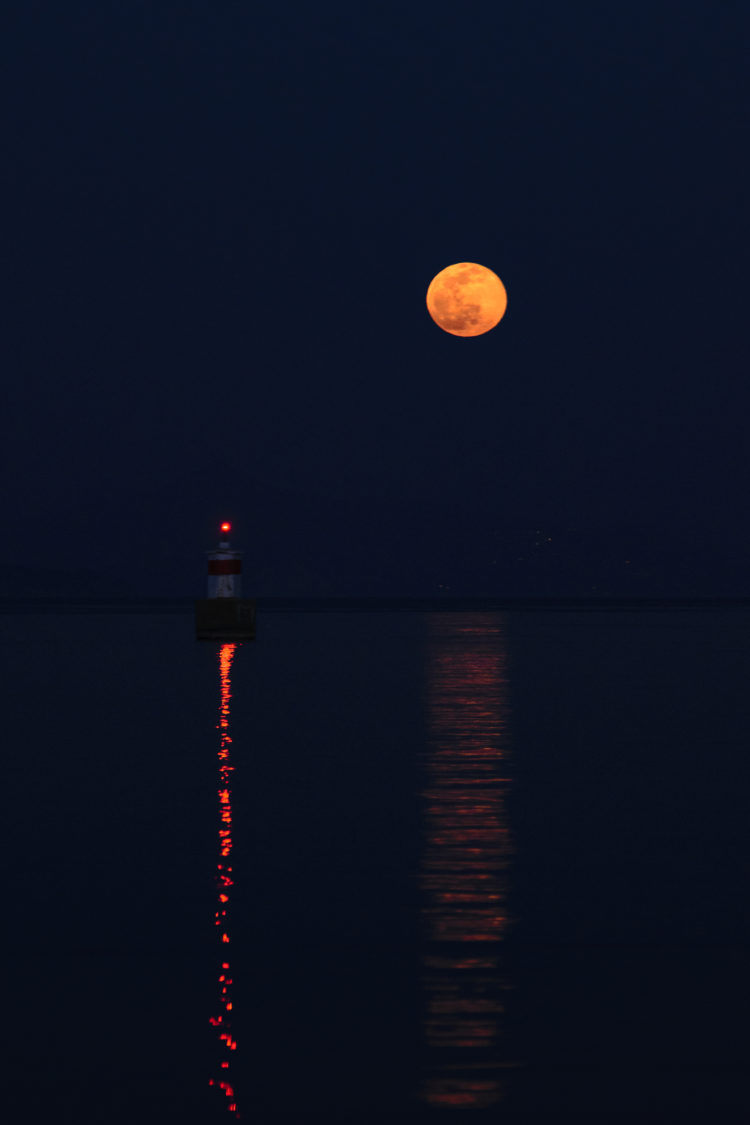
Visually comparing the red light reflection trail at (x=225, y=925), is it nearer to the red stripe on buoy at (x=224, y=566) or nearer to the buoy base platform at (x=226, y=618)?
the red stripe on buoy at (x=224, y=566)

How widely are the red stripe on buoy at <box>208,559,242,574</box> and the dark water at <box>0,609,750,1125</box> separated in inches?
844

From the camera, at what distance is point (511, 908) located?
29.8ft

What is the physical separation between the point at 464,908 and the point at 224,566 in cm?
3463

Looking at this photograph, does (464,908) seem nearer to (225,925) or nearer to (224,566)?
(225,925)

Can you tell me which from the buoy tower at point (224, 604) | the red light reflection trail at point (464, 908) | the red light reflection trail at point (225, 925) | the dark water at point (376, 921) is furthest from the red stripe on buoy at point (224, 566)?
the red light reflection trail at point (225, 925)

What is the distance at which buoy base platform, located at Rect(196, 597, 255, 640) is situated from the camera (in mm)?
46031

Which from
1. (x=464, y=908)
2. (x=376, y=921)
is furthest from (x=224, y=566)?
(x=376, y=921)

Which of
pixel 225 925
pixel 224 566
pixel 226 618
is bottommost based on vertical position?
pixel 225 925

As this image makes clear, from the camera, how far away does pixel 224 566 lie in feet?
142

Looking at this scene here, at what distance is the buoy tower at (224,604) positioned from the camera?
43.0 m

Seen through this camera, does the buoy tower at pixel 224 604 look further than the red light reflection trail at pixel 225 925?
Yes

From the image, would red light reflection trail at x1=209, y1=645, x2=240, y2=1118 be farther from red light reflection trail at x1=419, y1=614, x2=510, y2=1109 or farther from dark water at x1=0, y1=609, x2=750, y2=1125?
red light reflection trail at x1=419, y1=614, x2=510, y2=1109

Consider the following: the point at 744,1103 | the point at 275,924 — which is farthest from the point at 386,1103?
the point at 275,924

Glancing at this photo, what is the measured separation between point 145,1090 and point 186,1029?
0.74 metres
